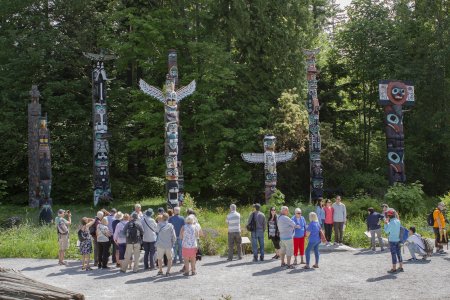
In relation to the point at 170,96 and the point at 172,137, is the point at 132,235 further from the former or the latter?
the point at 170,96

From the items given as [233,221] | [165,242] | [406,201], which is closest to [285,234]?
[233,221]

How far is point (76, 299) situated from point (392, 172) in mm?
16948

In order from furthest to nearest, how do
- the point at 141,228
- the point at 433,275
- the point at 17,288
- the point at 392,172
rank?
the point at 392,172 < the point at 141,228 < the point at 433,275 < the point at 17,288

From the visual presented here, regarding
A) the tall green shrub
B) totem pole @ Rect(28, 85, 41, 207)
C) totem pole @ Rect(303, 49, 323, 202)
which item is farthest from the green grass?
totem pole @ Rect(28, 85, 41, 207)

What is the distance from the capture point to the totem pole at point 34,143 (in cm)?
2325

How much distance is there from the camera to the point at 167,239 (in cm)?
1108

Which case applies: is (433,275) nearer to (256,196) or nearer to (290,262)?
(290,262)

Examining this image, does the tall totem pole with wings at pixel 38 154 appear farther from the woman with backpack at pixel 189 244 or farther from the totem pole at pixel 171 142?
the woman with backpack at pixel 189 244

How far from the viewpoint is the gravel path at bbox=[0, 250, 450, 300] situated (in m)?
9.29

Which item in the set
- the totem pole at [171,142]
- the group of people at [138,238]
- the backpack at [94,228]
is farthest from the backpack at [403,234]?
the totem pole at [171,142]

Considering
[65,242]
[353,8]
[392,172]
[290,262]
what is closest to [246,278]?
[290,262]

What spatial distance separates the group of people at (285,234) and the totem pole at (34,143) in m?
13.7

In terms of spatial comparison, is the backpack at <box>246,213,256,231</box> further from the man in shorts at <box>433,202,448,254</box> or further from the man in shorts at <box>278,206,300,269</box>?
the man in shorts at <box>433,202,448,254</box>

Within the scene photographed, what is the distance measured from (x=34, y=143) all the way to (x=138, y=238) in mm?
14214
